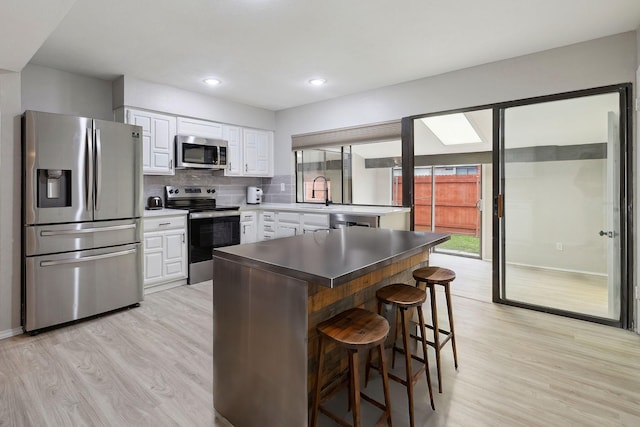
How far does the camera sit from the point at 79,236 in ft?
9.73

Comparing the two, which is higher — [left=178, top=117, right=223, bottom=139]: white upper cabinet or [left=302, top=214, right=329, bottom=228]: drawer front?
[left=178, top=117, right=223, bottom=139]: white upper cabinet

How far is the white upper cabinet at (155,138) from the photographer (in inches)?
153

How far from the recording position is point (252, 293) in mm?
1553

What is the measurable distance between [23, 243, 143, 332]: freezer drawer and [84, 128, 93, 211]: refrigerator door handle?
49 cm

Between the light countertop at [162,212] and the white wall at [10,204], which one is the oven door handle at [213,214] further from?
the white wall at [10,204]

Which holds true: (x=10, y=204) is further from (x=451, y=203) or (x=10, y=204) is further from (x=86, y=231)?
(x=451, y=203)

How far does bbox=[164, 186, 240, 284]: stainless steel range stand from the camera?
4176 millimetres

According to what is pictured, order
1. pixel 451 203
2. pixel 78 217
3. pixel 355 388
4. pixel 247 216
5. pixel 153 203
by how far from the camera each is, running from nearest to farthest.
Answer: pixel 355 388
pixel 78 217
pixel 153 203
pixel 247 216
pixel 451 203

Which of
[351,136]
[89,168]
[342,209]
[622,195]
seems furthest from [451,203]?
[89,168]

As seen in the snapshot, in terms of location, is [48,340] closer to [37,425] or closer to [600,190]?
[37,425]

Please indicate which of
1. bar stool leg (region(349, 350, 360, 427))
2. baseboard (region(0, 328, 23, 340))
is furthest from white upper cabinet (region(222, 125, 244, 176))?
bar stool leg (region(349, 350, 360, 427))

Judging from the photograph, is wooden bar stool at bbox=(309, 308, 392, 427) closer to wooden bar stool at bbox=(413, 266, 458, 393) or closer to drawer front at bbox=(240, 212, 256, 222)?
wooden bar stool at bbox=(413, 266, 458, 393)

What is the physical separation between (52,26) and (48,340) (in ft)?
7.60

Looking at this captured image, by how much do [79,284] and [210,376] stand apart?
173 centimetres
